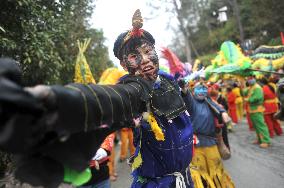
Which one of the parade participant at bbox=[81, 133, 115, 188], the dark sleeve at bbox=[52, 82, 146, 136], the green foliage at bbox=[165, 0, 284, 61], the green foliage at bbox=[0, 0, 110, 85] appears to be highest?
the green foliage at bbox=[165, 0, 284, 61]

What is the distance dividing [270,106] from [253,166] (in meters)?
3.62

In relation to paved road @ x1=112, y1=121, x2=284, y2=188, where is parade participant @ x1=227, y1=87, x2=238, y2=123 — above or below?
above

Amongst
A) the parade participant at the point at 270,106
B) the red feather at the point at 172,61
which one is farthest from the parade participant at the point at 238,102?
the red feather at the point at 172,61

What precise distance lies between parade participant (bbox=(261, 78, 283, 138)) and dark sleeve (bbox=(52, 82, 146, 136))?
373 inches

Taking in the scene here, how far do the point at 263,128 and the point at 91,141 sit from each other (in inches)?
342

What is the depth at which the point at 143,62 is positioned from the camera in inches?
111

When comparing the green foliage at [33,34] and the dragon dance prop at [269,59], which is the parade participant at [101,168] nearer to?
the green foliage at [33,34]

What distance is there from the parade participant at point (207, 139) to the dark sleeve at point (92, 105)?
3.60m

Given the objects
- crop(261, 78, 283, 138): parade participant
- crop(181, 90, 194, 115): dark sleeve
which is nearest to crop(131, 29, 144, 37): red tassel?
crop(181, 90, 194, 115): dark sleeve

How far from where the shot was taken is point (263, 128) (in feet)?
31.7

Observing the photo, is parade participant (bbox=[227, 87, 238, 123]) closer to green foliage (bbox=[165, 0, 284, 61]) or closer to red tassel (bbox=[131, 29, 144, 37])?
green foliage (bbox=[165, 0, 284, 61])

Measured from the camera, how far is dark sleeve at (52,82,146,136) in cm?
140

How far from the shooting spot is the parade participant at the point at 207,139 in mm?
5348

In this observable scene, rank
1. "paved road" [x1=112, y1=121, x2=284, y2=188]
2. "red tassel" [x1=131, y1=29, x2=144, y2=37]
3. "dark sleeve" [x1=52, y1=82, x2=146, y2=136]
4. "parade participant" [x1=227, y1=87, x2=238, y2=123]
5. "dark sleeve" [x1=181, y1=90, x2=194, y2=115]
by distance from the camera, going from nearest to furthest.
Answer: "dark sleeve" [x1=52, y1=82, x2=146, y2=136] < "red tassel" [x1=131, y1=29, x2=144, y2=37] < "dark sleeve" [x1=181, y1=90, x2=194, y2=115] < "paved road" [x1=112, y1=121, x2=284, y2=188] < "parade participant" [x1=227, y1=87, x2=238, y2=123]
